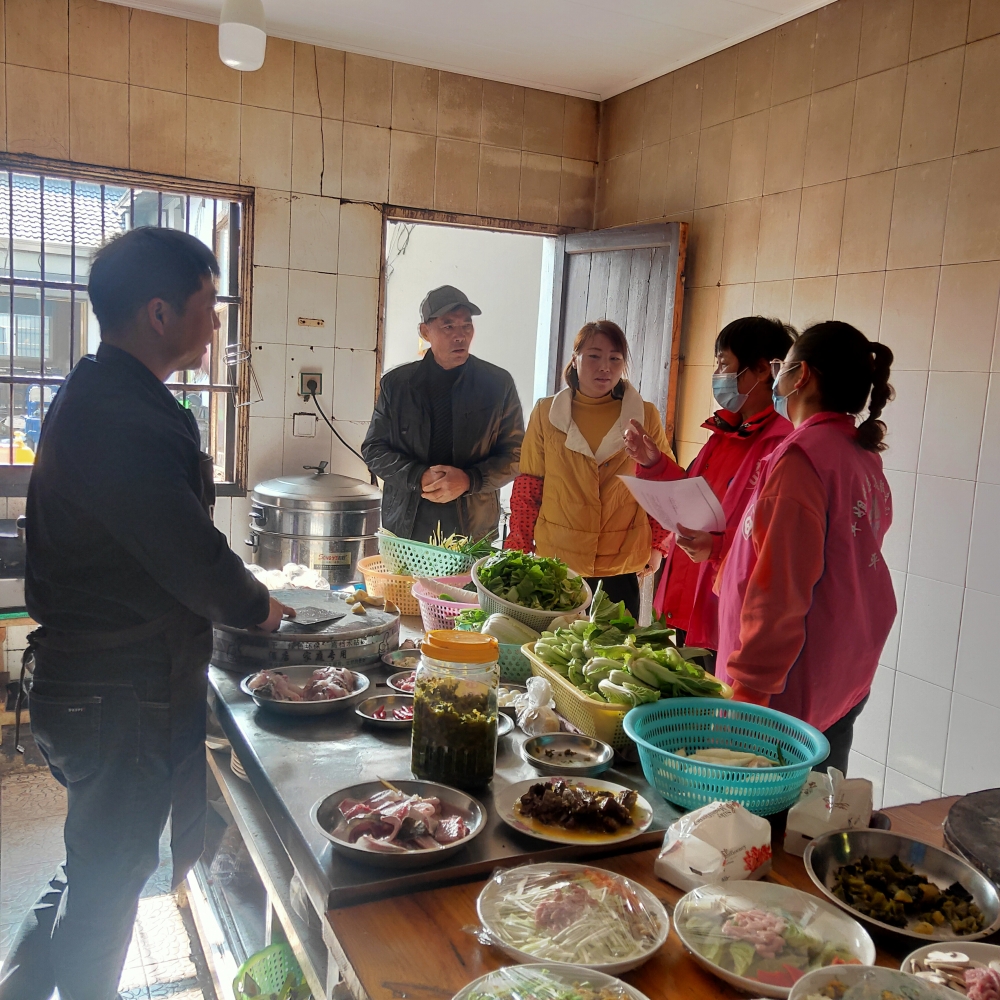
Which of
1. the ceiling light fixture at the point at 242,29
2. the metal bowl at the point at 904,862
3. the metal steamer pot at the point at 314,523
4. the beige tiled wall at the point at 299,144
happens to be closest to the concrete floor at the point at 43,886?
the metal steamer pot at the point at 314,523

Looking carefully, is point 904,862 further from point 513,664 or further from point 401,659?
point 401,659

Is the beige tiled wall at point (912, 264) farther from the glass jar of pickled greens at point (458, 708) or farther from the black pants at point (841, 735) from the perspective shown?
the glass jar of pickled greens at point (458, 708)

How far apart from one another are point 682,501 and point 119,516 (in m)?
1.28

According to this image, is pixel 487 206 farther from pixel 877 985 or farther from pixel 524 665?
pixel 877 985

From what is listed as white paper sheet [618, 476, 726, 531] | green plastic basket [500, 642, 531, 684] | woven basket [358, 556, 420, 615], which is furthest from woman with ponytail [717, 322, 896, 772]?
woven basket [358, 556, 420, 615]

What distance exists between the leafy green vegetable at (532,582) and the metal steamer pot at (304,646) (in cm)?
28

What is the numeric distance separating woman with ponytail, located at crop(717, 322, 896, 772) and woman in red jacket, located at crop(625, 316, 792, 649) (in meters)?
0.46

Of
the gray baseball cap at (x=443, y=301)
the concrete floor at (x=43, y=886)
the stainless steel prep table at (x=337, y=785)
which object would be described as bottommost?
the concrete floor at (x=43, y=886)

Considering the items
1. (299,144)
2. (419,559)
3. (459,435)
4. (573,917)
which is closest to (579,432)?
(459,435)

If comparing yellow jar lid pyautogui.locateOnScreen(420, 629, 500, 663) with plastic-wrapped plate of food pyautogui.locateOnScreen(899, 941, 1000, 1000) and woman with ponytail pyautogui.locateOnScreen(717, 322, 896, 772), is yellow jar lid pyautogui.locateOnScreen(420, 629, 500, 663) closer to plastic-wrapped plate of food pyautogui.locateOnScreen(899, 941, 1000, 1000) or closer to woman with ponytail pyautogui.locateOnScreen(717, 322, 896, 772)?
woman with ponytail pyautogui.locateOnScreen(717, 322, 896, 772)

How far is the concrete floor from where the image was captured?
2.44 meters

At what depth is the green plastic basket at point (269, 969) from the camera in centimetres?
167

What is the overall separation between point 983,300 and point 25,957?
338cm

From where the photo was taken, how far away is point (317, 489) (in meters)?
4.22
